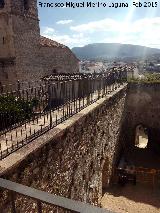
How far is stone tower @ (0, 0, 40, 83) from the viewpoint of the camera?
63.3 ft

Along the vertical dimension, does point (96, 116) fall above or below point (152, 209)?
above

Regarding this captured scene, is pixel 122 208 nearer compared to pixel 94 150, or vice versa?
pixel 94 150

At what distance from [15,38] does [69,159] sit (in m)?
14.7

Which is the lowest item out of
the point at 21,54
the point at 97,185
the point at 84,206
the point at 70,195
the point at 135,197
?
the point at 135,197

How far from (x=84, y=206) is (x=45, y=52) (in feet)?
80.4

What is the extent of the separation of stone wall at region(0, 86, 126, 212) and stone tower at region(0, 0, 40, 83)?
10.1 meters

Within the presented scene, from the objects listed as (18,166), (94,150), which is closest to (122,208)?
(94,150)

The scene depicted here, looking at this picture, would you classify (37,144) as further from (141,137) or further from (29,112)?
(141,137)

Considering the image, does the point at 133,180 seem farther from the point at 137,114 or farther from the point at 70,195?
the point at 70,195

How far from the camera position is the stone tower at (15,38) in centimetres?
1930

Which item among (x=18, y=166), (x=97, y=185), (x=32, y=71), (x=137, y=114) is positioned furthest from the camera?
(x=32, y=71)

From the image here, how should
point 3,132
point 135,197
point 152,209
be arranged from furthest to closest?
point 135,197, point 152,209, point 3,132

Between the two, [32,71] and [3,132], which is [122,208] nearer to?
[3,132]

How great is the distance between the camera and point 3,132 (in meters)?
6.21
